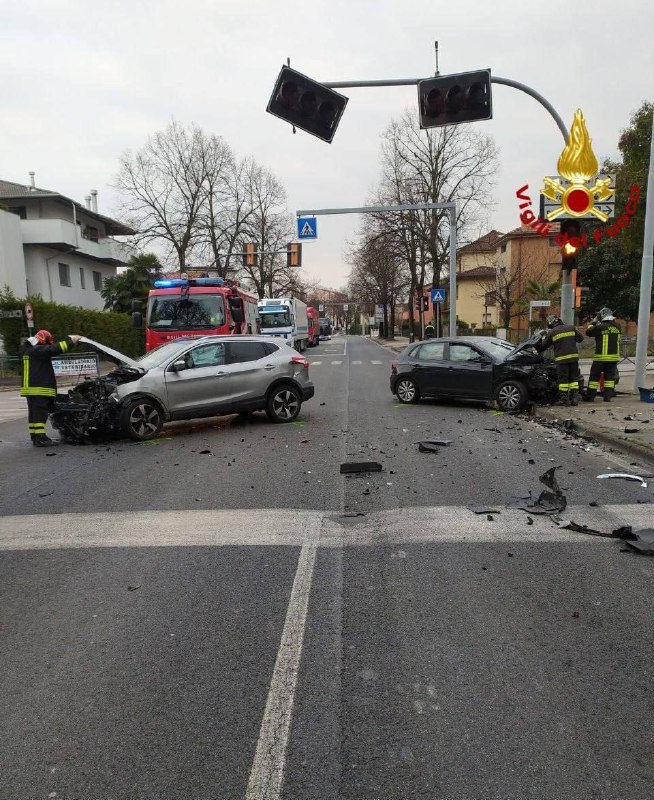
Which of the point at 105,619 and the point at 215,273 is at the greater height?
the point at 215,273

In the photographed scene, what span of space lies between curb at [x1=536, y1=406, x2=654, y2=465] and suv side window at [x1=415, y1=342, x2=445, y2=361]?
3.05m

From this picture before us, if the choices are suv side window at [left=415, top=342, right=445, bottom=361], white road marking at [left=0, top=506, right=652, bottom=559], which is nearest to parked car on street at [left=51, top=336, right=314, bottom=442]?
suv side window at [left=415, top=342, right=445, bottom=361]

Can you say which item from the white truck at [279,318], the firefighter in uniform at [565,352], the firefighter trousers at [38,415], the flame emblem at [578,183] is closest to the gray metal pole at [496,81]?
the flame emblem at [578,183]

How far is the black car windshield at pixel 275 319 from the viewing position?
34.1 meters

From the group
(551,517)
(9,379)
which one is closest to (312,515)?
(551,517)

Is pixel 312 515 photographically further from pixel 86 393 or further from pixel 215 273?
pixel 215 273

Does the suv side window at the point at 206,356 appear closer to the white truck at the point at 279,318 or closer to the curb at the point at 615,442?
the curb at the point at 615,442

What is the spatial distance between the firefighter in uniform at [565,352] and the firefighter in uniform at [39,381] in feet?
28.4

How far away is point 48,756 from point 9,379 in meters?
25.0

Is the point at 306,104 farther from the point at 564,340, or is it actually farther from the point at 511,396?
the point at 511,396

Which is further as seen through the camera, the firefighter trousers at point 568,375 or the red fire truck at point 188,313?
the red fire truck at point 188,313

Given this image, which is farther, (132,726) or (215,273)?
(215,273)

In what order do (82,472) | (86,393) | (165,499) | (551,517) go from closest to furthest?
(551,517) → (165,499) → (82,472) → (86,393)

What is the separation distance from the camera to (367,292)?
75.8 metres
